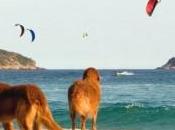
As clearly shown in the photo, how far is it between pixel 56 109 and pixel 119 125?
312 inches

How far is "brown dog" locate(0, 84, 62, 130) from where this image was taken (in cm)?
1195

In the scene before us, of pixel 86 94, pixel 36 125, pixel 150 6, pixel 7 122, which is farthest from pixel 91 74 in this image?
pixel 150 6

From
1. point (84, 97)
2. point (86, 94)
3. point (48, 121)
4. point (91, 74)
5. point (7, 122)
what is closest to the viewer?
point (48, 121)

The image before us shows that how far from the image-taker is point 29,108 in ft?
39.4

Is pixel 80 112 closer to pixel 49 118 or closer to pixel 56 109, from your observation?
pixel 49 118

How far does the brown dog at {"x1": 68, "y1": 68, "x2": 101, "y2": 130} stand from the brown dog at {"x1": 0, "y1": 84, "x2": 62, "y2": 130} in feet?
11.5

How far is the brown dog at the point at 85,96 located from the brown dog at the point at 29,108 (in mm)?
3491

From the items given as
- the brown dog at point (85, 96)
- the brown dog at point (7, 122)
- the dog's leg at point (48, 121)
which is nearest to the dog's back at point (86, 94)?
the brown dog at point (85, 96)

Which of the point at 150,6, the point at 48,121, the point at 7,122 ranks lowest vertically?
the point at 7,122

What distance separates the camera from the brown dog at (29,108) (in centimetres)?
1195

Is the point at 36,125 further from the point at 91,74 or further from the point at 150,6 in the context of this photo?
the point at 91,74

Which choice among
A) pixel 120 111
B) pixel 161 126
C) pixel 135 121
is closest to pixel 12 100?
A: pixel 161 126

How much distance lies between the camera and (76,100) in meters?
15.9

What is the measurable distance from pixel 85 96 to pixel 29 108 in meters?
4.29
